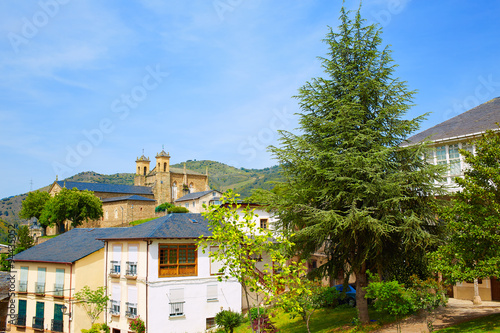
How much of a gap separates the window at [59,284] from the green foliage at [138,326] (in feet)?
21.5

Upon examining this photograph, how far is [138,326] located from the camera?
2228 cm

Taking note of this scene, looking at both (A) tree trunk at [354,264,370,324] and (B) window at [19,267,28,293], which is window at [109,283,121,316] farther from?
(A) tree trunk at [354,264,370,324]

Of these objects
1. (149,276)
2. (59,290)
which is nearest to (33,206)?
(59,290)

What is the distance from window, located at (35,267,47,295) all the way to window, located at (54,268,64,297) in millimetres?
1456

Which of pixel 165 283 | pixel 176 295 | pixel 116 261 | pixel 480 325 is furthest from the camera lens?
pixel 116 261

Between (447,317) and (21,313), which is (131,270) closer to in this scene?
(21,313)

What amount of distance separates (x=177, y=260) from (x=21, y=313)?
13.7 meters

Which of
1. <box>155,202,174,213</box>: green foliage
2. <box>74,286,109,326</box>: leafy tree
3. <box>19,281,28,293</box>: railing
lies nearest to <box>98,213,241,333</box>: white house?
<box>74,286,109,326</box>: leafy tree

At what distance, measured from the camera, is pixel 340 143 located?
16.5 meters

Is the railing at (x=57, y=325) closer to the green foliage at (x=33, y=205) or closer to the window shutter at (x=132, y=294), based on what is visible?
the window shutter at (x=132, y=294)

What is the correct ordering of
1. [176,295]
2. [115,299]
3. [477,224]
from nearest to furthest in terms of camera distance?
1. [477,224]
2. [176,295]
3. [115,299]

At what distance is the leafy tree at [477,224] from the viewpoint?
454 inches

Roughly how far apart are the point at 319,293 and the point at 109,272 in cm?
1488

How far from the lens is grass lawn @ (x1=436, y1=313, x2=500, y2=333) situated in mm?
12130
